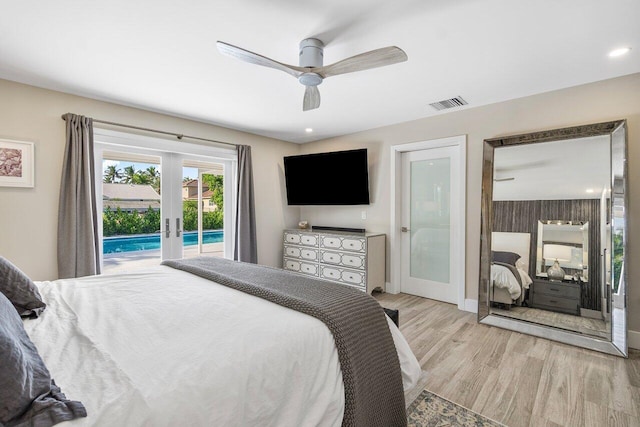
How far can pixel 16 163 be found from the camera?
2.82 meters

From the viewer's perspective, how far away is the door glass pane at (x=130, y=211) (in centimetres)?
352

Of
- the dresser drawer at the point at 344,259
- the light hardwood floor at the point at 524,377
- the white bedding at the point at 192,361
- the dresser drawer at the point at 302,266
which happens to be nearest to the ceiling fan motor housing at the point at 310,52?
the white bedding at the point at 192,361

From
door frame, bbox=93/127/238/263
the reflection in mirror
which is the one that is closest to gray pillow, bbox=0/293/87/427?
door frame, bbox=93/127/238/263

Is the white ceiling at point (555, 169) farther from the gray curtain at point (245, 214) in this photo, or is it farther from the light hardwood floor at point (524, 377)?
the gray curtain at point (245, 214)

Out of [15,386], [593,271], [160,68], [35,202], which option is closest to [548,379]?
[593,271]

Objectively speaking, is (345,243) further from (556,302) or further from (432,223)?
(556,302)

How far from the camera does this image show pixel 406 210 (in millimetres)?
4324

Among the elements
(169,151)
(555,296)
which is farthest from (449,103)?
(169,151)

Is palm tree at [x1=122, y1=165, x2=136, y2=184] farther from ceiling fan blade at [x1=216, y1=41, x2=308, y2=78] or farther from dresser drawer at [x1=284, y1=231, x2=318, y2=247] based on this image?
ceiling fan blade at [x1=216, y1=41, x2=308, y2=78]

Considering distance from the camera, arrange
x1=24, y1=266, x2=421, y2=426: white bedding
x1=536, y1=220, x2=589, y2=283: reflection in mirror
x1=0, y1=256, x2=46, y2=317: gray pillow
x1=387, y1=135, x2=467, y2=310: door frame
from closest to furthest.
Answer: x1=24, y1=266, x2=421, y2=426: white bedding < x1=0, y1=256, x2=46, y2=317: gray pillow < x1=536, y1=220, x2=589, y2=283: reflection in mirror < x1=387, y1=135, x2=467, y2=310: door frame

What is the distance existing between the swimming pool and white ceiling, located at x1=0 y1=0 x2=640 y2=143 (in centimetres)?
157

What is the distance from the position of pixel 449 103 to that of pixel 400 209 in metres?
1.55

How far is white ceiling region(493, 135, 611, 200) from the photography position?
2.78 meters

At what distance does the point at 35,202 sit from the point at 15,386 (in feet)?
9.71
